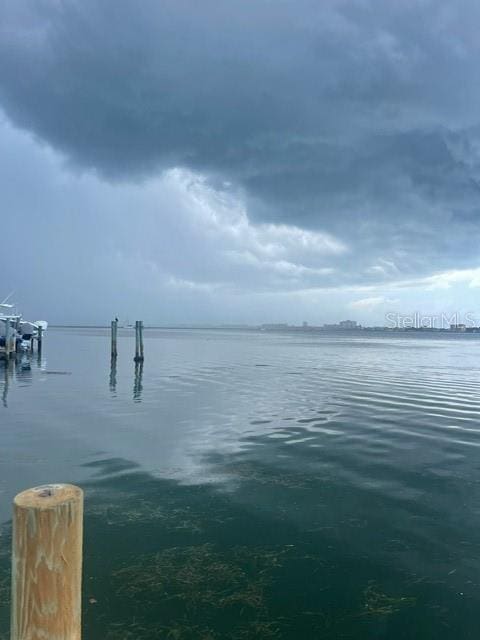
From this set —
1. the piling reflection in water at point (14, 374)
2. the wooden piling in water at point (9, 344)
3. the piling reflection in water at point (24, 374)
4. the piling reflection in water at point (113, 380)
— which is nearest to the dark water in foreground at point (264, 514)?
the piling reflection in water at point (113, 380)

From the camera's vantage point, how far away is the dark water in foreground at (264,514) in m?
6.04

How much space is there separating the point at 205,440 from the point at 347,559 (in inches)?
313

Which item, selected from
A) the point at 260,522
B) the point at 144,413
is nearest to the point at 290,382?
the point at 144,413

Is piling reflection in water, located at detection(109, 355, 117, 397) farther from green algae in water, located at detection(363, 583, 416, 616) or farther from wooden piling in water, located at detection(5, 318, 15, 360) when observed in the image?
green algae in water, located at detection(363, 583, 416, 616)

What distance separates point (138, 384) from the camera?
29.0 metres

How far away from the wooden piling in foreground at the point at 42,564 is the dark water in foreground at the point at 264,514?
8.50 ft

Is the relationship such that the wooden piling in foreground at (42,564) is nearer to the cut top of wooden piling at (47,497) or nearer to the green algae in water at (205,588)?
the cut top of wooden piling at (47,497)

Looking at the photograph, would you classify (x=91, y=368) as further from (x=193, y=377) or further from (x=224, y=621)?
(x=224, y=621)

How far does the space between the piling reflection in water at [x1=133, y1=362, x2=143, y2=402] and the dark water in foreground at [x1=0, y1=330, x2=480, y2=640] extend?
2.99 meters

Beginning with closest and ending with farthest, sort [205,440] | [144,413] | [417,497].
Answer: [417,497] < [205,440] < [144,413]

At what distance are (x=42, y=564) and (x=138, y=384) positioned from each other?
85.9 feet

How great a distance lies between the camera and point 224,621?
5.86m

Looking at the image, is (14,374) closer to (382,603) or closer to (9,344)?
(9,344)

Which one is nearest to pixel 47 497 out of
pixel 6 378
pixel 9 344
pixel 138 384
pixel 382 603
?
pixel 382 603
